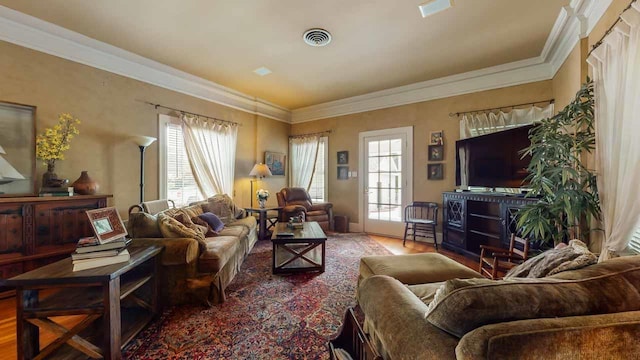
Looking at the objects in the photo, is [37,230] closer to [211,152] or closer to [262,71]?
[211,152]

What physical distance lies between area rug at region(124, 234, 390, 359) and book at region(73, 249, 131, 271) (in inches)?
23.9

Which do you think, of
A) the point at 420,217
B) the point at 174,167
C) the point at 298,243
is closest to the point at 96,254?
the point at 298,243

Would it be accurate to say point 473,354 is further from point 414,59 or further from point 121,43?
point 121,43

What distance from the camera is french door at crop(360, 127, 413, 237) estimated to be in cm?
479

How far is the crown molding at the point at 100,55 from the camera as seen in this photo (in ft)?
8.53

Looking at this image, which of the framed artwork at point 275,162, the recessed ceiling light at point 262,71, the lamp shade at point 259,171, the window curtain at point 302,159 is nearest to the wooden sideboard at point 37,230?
the lamp shade at point 259,171

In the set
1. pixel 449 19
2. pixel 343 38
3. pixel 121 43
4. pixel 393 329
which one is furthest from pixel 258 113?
pixel 393 329

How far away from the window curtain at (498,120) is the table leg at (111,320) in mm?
4643

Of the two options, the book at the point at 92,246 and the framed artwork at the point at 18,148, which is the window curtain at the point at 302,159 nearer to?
the framed artwork at the point at 18,148

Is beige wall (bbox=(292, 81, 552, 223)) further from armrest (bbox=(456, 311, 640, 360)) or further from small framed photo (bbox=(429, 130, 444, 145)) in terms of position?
armrest (bbox=(456, 311, 640, 360))

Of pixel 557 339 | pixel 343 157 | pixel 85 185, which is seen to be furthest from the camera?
pixel 343 157

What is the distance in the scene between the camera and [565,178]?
1.98 meters

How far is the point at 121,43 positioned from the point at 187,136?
1.44m

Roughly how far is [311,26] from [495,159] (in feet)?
9.64
